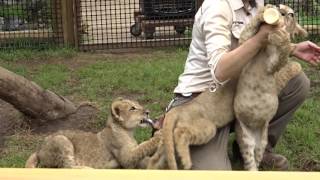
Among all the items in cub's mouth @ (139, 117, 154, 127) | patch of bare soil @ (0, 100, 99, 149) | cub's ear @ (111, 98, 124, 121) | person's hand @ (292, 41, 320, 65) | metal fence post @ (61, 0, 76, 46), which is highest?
person's hand @ (292, 41, 320, 65)

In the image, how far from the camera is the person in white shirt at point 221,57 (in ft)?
9.62

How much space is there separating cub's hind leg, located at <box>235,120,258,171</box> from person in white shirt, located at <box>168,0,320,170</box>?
0.11 meters

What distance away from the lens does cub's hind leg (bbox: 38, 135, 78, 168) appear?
12.4 ft

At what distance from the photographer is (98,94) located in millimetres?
→ 5781

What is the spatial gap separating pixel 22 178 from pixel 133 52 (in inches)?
231

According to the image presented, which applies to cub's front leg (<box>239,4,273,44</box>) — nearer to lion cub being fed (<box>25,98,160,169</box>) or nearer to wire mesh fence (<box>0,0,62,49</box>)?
lion cub being fed (<box>25,98,160,169</box>)

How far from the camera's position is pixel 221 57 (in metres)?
2.97

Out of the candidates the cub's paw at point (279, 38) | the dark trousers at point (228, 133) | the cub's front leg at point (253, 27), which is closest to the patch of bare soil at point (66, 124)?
the dark trousers at point (228, 133)

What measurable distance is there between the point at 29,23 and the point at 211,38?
5.49 m

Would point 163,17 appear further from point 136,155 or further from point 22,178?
point 22,178

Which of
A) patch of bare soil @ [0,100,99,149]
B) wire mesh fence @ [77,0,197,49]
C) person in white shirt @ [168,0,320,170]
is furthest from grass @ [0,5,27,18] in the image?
person in white shirt @ [168,0,320,170]

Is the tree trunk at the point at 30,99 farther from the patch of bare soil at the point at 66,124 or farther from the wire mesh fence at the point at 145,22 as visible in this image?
the wire mesh fence at the point at 145,22

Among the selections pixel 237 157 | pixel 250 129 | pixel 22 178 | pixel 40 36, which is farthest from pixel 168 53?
pixel 22 178

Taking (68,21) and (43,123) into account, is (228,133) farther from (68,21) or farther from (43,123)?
(68,21)
